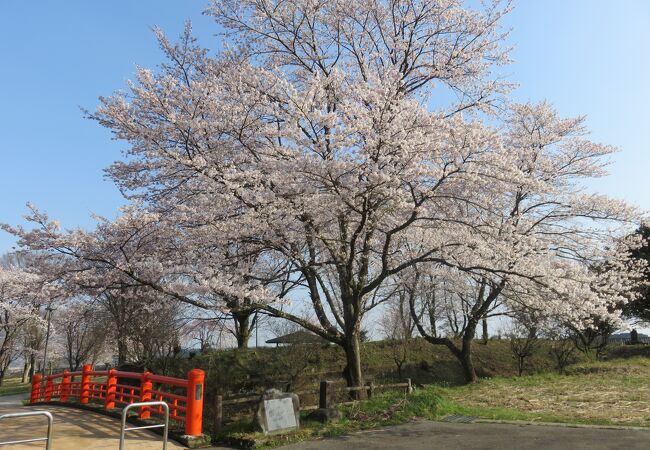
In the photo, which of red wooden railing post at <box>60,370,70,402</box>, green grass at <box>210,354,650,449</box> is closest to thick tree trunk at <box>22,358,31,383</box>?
red wooden railing post at <box>60,370,70,402</box>

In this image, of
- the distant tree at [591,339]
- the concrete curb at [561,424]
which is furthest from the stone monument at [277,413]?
the distant tree at [591,339]

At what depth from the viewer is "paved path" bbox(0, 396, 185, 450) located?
8352 millimetres

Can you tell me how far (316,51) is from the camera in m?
14.5

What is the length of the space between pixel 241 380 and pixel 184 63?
11.5 meters

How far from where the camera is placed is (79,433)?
918cm

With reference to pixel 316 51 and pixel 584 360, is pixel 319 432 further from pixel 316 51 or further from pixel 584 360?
pixel 584 360

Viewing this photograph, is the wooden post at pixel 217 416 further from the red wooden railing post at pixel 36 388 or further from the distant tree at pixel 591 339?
the distant tree at pixel 591 339

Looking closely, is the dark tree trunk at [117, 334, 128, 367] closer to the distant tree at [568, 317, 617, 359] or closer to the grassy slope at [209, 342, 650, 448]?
the grassy slope at [209, 342, 650, 448]

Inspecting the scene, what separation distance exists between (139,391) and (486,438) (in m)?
8.51

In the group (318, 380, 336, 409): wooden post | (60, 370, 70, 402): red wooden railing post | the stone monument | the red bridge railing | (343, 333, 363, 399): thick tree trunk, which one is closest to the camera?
the red bridge railing

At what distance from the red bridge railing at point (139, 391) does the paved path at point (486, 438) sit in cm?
197

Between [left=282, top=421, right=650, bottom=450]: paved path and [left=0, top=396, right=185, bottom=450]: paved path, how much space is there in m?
2.76

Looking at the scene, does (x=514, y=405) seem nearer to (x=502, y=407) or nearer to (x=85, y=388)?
(x=502, y=407)

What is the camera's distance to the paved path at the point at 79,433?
835 cm
